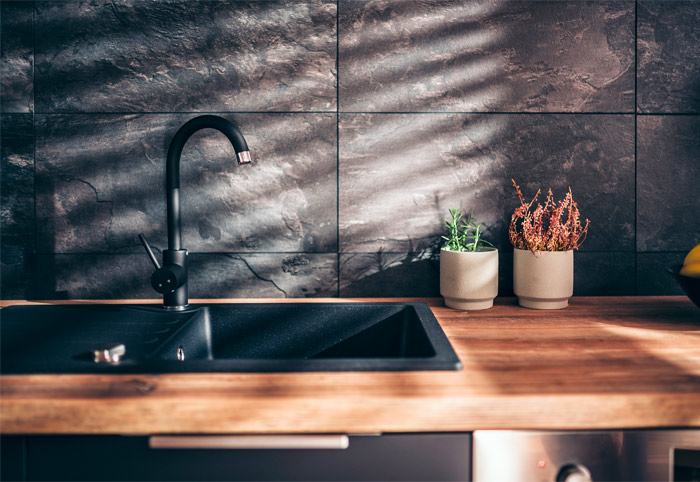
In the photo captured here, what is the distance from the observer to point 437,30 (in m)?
1.30

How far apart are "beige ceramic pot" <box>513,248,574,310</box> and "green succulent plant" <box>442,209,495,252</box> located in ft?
0.41

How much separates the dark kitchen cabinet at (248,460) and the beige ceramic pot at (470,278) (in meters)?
0.49

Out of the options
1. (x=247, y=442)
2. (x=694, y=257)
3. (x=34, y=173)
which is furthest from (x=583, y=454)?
(x=34, y=173)

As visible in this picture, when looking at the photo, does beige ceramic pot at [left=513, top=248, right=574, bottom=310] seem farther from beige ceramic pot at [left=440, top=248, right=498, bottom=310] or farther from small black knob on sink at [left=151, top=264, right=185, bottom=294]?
small black knob on sink at [left=151, top=264, right=185, bottom=294]

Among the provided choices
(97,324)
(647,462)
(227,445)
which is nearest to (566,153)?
(647,462)

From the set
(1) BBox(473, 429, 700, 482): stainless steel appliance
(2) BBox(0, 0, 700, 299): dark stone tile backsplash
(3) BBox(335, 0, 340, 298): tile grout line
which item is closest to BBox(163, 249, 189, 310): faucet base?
(2) BBox(0, 0, 700, 299): dark stone tile backsplash

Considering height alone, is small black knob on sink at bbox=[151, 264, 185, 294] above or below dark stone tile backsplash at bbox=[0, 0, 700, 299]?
below

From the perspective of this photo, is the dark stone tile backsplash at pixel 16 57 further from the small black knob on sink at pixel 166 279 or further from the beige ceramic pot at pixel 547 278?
the beige ceramic pot at pixel 547 278

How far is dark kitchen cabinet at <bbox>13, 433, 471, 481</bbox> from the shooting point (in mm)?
726

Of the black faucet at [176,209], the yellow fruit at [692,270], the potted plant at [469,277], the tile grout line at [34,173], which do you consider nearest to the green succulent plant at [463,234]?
the potted plant at [469,277]

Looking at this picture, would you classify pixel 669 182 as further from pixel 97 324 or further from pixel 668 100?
pixel 97 324

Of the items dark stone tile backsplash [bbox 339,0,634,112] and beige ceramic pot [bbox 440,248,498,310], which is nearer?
beige ceramic pot [bbox 440,248,498,310]

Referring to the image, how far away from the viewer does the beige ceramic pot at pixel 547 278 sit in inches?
46.9

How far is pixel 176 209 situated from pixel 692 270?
1.15 m
